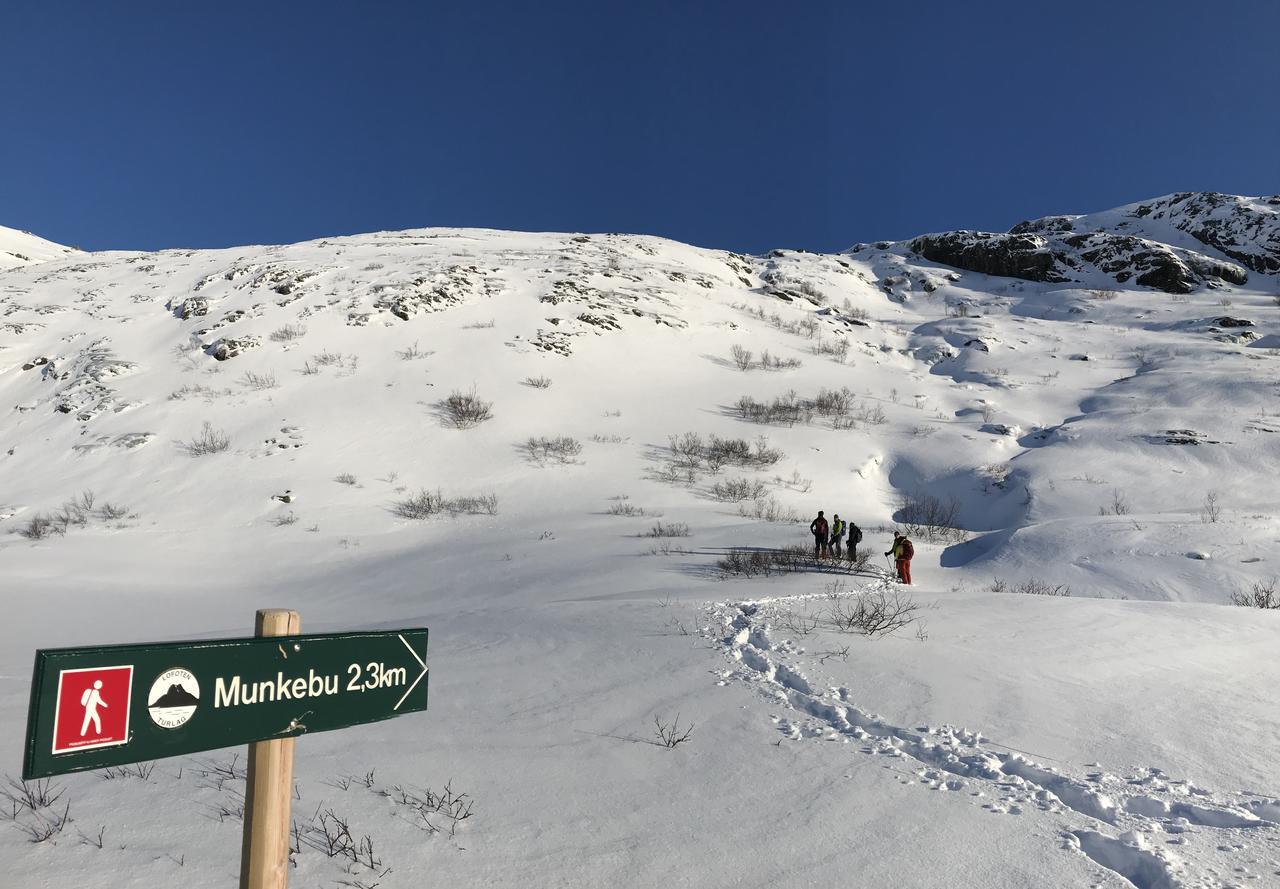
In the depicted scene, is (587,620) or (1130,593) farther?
(1130,593)

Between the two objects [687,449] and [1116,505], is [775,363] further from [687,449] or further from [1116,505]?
[1116,505]

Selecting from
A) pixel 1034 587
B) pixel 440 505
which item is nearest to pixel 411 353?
pixel 440 505

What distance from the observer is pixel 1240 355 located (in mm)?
26625

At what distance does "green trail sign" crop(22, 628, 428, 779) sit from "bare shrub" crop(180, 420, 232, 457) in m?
20.4

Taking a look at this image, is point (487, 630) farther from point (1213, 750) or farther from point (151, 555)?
point (151, 555)

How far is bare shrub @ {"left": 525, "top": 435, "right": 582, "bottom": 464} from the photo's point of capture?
782 inches

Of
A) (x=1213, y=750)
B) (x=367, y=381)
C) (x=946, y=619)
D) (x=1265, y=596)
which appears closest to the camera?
(x=1213, y=750)

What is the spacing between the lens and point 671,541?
13523 mm

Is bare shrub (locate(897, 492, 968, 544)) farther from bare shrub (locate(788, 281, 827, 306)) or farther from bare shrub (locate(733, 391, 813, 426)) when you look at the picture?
bare shrub (locate(788, 281, 827, 306))

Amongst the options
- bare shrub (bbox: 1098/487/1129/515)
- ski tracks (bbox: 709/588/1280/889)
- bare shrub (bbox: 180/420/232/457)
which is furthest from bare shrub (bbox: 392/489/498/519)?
bare shrub (bbox: 1098/487/1129/515)

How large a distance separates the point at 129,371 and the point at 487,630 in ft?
78.3

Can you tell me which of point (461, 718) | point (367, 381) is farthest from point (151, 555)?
point (461, 718)

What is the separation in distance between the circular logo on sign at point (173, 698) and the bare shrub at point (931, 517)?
1548cm

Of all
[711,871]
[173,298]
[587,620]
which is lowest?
[711,871]
